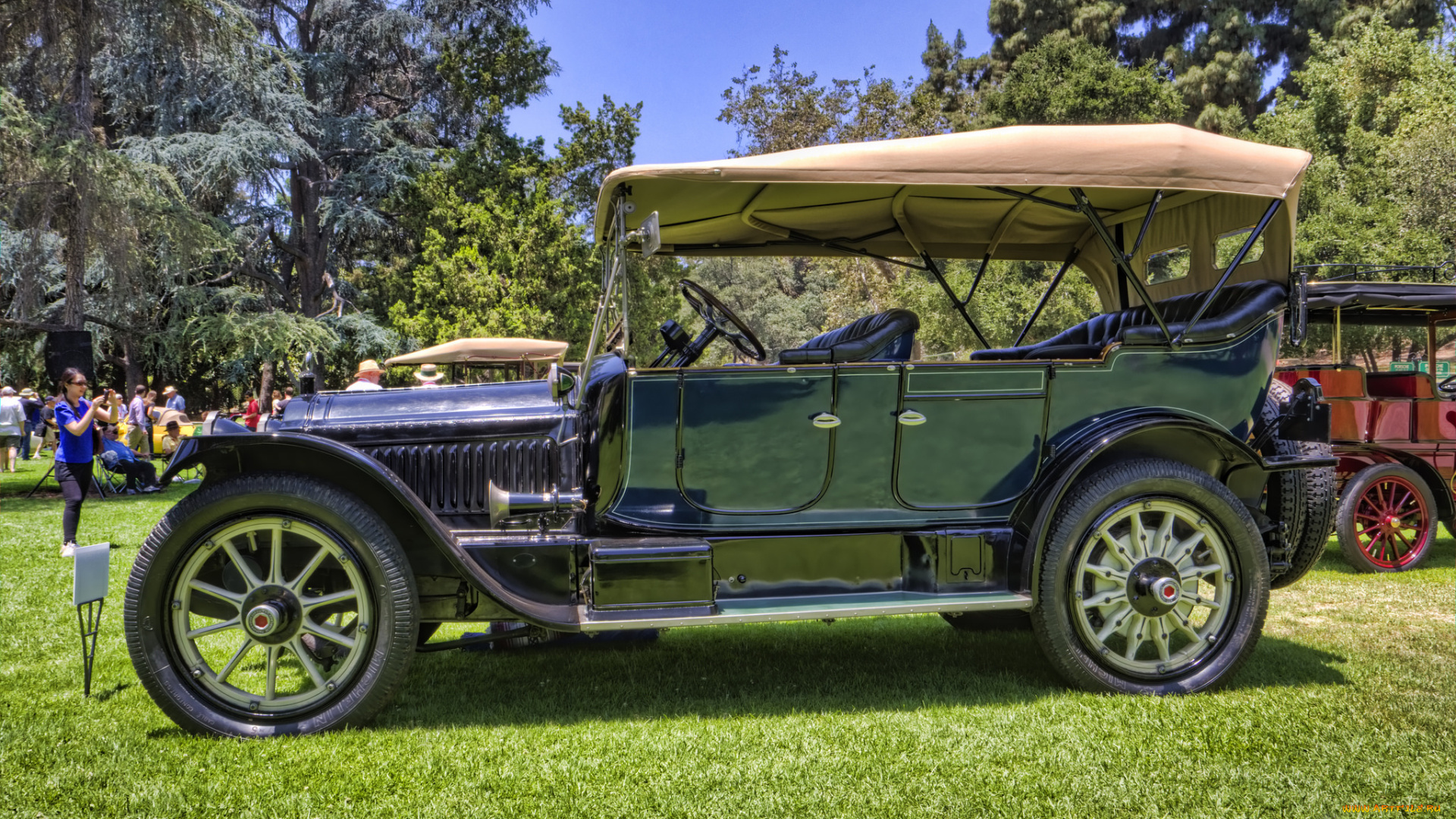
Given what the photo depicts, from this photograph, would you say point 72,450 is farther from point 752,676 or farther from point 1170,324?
point 1170,324

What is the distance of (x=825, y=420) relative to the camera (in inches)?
149

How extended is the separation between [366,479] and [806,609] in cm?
182

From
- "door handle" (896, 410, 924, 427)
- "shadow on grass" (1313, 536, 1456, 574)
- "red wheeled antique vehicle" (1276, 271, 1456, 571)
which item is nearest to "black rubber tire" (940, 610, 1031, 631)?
"door handle" (896, 410, 924, 427)

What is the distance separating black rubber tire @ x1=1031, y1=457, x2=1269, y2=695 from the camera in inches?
149

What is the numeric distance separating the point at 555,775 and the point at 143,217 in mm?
15749

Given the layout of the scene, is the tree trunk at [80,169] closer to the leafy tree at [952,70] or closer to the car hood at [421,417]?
the car hood at [421,417]

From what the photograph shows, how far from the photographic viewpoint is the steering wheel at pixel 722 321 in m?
4.30

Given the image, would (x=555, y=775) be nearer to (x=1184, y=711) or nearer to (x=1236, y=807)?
(x=1236, y=807)

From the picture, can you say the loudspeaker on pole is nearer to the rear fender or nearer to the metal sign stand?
the metal sign stand

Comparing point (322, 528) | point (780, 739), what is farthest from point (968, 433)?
point (322, 528)

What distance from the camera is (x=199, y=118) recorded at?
22.8m

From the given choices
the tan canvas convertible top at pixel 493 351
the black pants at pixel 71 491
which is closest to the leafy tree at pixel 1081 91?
the tan canvas convertible top at pixel 493 351

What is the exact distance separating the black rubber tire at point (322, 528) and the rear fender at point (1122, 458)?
246 centimetres

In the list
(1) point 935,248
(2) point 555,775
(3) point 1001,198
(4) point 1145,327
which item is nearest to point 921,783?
(2) point 555,775
